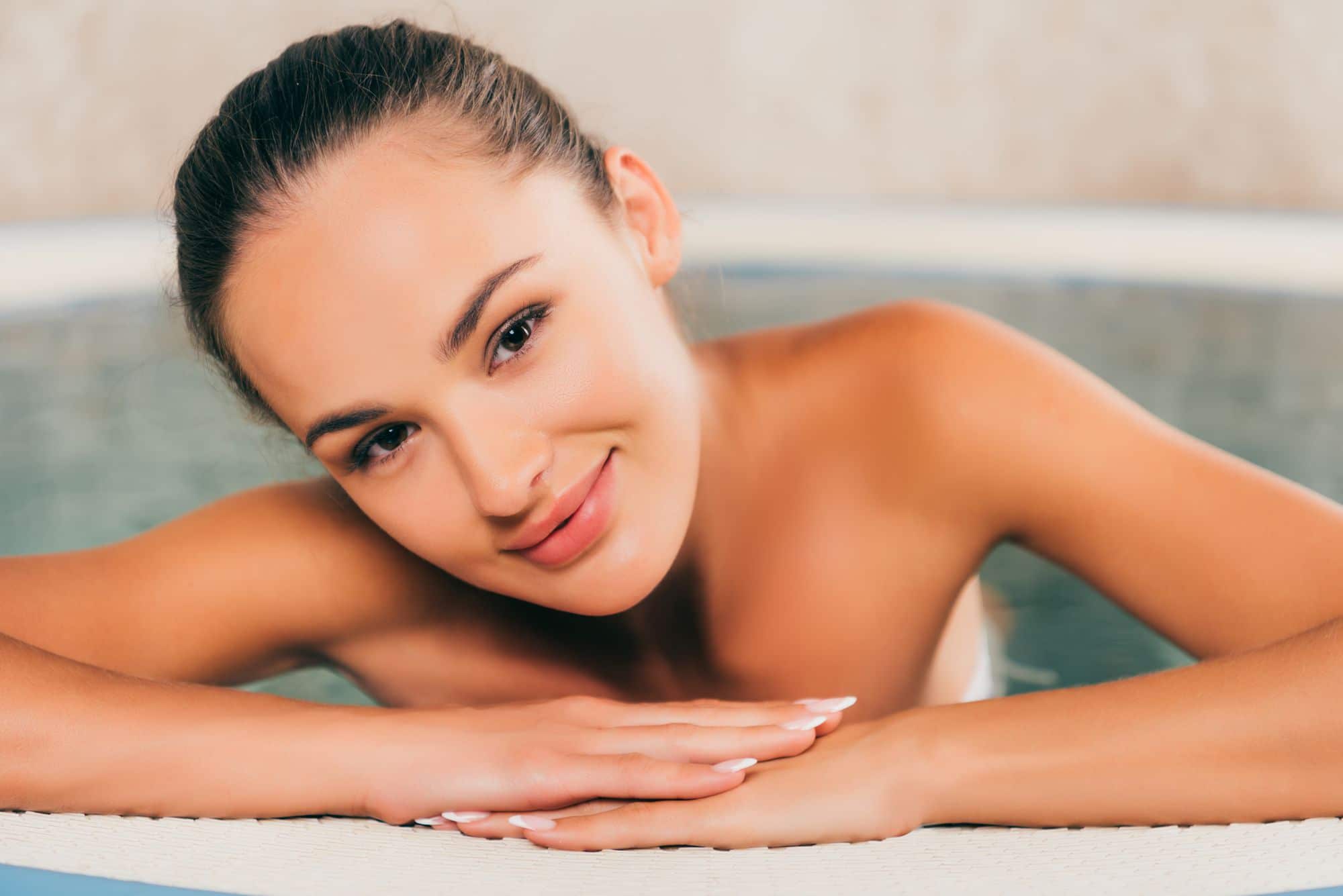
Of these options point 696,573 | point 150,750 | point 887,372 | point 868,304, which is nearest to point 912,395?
point 887,372

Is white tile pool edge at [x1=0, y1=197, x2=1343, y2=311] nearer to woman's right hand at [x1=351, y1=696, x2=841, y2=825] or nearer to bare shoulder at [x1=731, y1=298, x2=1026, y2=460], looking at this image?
bare shoulder at [x1=731, y1=298, x2=1026, y2=460]

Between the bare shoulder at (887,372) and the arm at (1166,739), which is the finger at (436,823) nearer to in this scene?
the arm at (1166,739)

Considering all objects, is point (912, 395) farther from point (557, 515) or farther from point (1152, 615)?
point (557, 515)

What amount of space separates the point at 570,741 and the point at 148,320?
197 centimetres

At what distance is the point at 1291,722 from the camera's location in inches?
32.2

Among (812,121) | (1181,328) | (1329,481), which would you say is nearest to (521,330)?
(1329,481)

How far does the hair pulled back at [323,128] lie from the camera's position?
0.99m

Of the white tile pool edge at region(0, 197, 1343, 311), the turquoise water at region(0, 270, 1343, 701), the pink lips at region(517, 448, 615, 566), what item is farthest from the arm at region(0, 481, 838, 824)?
the white tile pool edge at region(0, 197, 1343, 311)

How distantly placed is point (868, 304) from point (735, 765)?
199 centimetres

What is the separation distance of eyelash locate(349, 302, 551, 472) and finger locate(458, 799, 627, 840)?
0.94 ft

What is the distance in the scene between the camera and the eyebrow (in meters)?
0.93

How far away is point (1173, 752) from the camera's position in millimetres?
826

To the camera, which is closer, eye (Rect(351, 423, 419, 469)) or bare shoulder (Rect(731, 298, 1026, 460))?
eye (Rect(351, 423, 419, 469))

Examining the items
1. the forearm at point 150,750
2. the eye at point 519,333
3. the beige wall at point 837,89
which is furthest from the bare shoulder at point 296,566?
the beige wall at point 837,89
